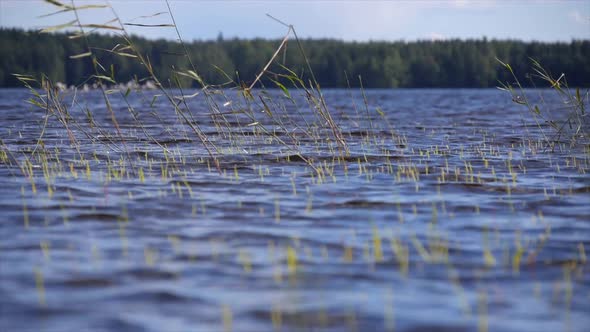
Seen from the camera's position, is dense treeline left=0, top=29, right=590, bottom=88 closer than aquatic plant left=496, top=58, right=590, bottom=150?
No

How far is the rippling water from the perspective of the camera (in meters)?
3.11

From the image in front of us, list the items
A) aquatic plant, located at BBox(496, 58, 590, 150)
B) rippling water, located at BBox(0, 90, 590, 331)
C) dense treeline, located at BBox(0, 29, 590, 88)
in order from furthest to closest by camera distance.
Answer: dense treeline, located at BBox(0, 29, 590, 88) → aquatic plant, located at BBox(496, 58, 590, 150) → rippling water, located at BBox(0, 90, 590, 331)

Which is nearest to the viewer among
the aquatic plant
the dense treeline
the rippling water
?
the rippling water

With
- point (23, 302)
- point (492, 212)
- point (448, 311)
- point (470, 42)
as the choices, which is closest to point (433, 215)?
point (492, 212)

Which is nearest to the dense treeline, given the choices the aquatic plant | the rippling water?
the aquatic plant

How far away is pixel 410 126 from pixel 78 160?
10.3 metres

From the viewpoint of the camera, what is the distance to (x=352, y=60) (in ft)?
205

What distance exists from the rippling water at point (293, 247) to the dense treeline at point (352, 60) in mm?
48835

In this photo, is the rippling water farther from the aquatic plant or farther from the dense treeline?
the dense treeline

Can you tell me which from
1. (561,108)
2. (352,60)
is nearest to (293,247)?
(561,108)

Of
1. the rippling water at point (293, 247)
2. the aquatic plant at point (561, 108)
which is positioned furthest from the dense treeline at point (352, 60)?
the rippling water at point (293, 247)

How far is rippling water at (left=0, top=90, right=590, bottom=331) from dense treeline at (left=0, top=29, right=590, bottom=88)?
160ft

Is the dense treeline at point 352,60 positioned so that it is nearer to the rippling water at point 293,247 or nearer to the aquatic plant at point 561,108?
the aquatic plant at point 561,108

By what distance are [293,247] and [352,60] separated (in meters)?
59.1
